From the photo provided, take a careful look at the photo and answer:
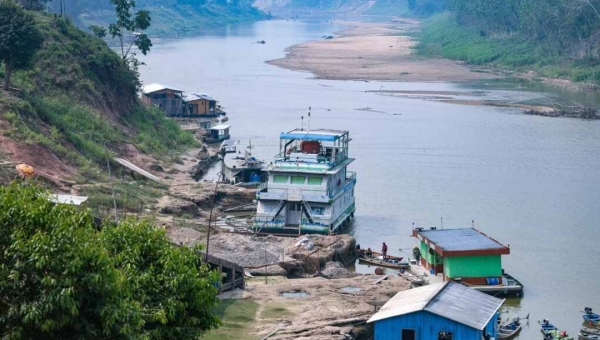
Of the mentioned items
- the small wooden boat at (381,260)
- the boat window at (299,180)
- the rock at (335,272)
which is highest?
the boat window at (299,180)

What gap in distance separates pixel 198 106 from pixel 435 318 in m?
51.6

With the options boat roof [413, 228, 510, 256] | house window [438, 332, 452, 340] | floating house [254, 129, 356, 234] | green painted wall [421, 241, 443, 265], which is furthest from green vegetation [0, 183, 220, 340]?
floating house [254, 129, 356, 234]

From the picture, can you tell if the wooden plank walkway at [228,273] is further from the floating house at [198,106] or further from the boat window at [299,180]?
the floating house at [198,106]

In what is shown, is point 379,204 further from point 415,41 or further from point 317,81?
point 415,41

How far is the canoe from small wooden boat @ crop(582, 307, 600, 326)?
2124 mm

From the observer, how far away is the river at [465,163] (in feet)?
130

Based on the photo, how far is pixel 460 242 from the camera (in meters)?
35.8

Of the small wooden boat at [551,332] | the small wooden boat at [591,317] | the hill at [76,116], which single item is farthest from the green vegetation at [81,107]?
the small wooden boat at [591,317]

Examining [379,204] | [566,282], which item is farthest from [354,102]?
[566,282]

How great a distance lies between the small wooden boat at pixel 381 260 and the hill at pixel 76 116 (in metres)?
12.1

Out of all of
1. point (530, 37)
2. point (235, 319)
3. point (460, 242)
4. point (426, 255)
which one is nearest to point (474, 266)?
point (460, 242)

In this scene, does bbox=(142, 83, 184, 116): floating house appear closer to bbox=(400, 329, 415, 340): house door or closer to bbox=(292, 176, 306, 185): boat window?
bbox=(292, 176, 306, 185): boat window

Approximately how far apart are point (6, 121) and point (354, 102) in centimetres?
5032

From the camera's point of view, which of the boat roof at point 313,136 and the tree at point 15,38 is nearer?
the boat roof at point 313,136
